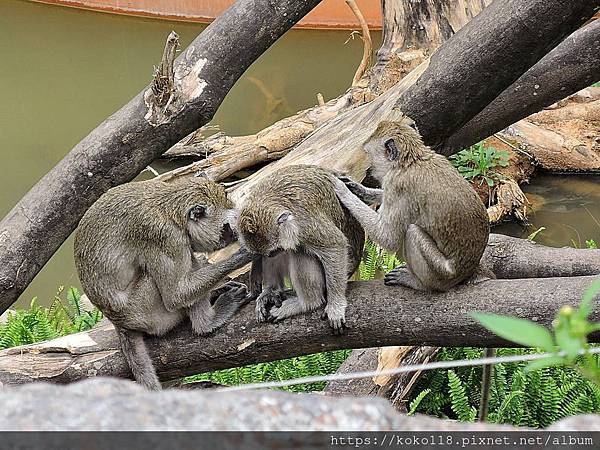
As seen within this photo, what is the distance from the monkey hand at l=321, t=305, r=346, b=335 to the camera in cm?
413

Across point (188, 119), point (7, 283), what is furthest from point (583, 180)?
point (7, 283)

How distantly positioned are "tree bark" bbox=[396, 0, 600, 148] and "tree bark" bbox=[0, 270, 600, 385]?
124 cm

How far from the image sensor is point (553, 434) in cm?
153

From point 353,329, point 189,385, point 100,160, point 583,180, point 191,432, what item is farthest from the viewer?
point 583,180

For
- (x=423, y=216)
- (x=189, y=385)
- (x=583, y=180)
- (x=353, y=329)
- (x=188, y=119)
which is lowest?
(x=583, y=180)

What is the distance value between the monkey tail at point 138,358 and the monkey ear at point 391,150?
1.71 m

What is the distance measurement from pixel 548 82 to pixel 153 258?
2.75 meters

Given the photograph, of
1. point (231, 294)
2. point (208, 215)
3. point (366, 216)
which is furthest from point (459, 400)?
point (208, 215)

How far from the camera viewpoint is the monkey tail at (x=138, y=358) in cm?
438

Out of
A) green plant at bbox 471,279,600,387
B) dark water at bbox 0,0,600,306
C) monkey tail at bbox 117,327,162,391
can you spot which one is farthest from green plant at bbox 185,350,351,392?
green plant at bbox 471,279,600,387

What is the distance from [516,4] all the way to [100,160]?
2.57 metres

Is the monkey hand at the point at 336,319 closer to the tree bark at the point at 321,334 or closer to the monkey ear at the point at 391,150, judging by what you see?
the tree bark at the point at 321,334

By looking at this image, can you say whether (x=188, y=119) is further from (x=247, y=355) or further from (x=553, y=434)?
(x=553, y=434)

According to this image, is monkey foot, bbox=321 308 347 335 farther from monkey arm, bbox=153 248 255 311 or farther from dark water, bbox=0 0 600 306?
dark water, bbox=0 0 600 306
